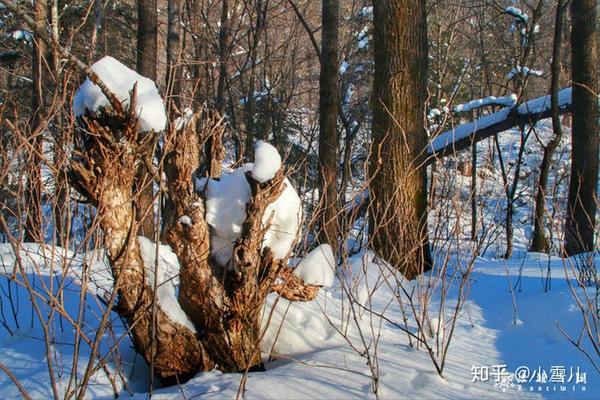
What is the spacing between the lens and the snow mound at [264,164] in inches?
97.5

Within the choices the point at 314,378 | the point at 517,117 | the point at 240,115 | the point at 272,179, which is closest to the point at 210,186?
the point at 272,179

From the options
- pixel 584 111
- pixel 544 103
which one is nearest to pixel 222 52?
pixel 544 103

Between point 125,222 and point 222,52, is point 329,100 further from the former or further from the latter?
point 125,222

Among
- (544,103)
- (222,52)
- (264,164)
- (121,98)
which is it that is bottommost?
(264,164)

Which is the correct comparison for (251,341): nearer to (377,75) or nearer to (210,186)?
(210,186)

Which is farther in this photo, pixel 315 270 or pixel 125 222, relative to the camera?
pixel 315 270

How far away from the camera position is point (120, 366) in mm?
2734

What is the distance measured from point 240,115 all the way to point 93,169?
1107 centimetres

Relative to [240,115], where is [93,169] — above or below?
below

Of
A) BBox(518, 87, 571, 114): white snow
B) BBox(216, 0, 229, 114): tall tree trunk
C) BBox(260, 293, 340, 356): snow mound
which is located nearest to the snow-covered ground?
BBox(260, 293, 340, 356): snow mound

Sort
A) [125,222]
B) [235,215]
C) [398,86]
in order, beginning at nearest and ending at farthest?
[125,222], [235,215], [398,86]

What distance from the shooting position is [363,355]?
8.14 feet

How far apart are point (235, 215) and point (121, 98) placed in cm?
82

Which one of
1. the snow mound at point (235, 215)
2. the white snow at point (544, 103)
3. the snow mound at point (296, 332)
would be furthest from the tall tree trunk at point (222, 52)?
the snow mound at point (235, 215)
